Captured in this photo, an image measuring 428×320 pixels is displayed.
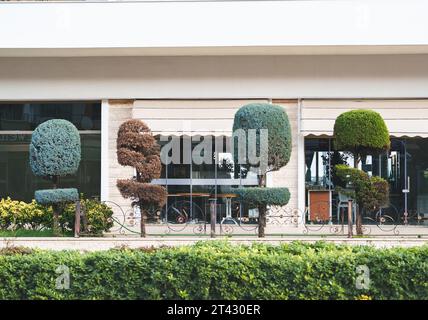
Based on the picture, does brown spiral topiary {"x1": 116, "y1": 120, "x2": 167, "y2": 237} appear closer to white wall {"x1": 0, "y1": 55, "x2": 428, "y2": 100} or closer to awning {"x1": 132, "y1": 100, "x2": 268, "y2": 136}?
awning {"x1": 132, "y1": 100, "x2": 268, "y2": 136}

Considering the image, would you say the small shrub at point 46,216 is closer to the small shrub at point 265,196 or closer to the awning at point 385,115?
the small shrub at point 265,196

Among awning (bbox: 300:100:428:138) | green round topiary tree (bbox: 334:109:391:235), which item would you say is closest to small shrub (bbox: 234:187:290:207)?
green round topiary tree (bbox: 334:109:391:235)

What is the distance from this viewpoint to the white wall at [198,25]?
1659cm

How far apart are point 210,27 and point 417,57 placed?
605 centimetres

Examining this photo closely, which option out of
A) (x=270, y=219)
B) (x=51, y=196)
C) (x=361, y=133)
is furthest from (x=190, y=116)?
(x=361, y=133)

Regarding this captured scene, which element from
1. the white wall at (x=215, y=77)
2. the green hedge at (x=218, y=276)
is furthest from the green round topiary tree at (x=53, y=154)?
the green hedge at (x=218, y=276)

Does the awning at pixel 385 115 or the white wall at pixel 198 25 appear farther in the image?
the awning at pixel 385 115

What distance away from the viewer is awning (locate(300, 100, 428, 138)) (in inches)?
701

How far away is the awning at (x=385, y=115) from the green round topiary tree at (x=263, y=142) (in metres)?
4.93

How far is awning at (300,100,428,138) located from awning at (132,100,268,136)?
6.45 feet

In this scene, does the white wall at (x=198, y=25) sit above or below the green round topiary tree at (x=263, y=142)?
above

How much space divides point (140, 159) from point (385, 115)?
8.08 metres

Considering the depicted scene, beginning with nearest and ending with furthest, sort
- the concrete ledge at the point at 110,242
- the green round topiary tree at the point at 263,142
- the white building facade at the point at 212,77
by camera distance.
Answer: the concrete ledge at the point at 110,242
the green round topiary tree at the point at 263,142
the white building facade at the point at 212,77

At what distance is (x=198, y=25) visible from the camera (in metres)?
16.8
